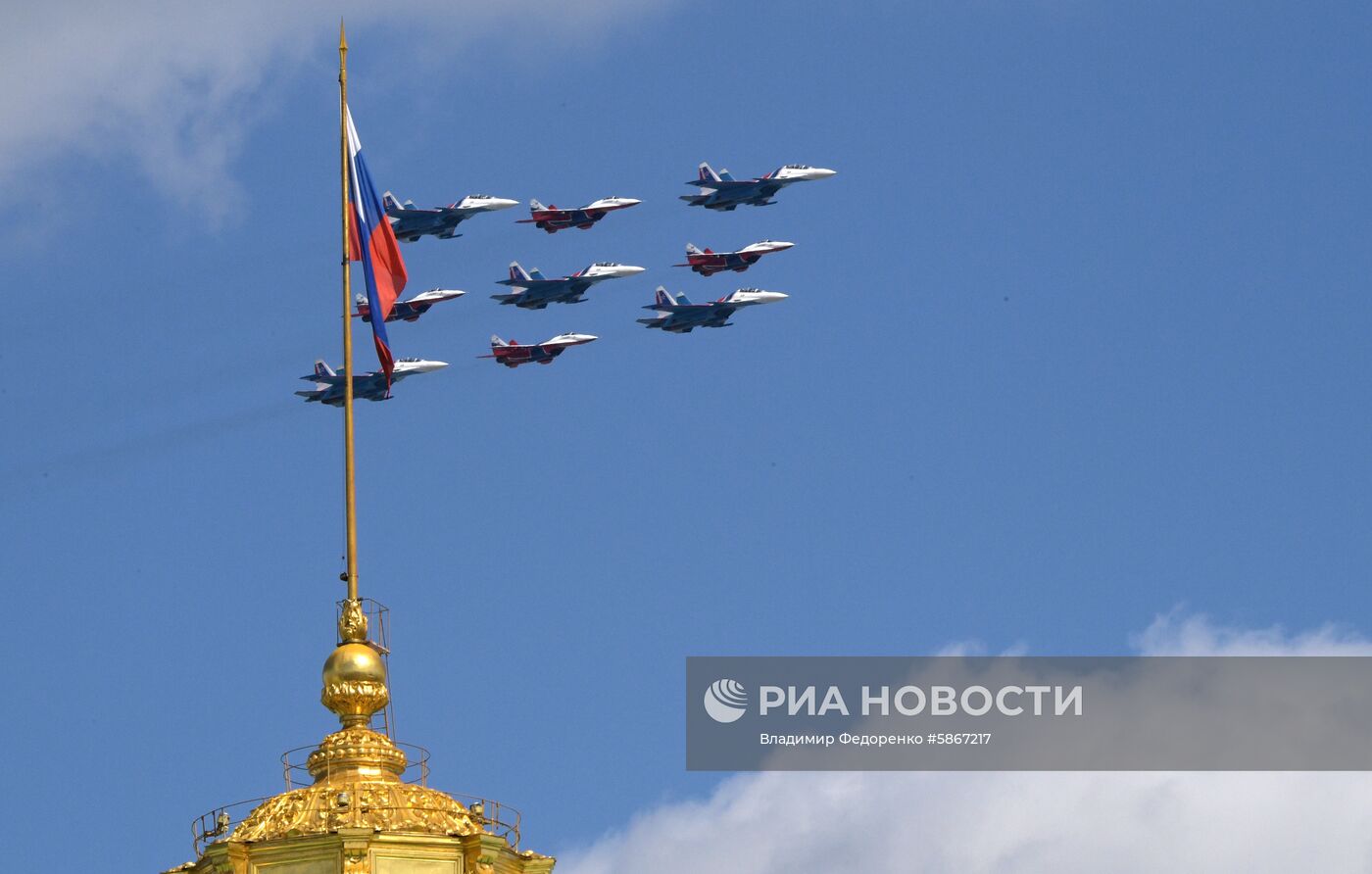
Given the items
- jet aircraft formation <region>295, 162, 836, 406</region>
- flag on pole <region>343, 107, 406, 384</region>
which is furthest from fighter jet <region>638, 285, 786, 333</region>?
flag on pole <region>343, 107, 406, 384</region>

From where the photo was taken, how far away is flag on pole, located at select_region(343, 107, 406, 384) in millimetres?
48531

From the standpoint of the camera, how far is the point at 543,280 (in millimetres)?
189000

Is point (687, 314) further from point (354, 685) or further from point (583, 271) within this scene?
point (354, 685)

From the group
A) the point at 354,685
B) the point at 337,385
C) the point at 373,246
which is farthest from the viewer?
the point at 337,385

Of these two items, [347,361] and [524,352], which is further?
[524,352]

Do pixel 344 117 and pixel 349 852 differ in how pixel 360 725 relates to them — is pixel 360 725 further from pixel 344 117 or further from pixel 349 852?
pixel 344 117

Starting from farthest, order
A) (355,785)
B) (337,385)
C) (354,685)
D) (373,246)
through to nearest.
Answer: (337,385) → (373,246) → (354,685) → (355,785)

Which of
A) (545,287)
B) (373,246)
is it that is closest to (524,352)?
(545,287)

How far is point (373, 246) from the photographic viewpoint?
49.2 m

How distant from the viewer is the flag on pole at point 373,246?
159 ft

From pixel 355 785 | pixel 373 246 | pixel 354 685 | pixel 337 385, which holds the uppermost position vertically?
pixel 337 385

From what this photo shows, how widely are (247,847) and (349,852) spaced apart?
164 cm

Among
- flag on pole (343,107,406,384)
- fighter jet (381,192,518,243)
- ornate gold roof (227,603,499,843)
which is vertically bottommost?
ornate gold roof (227,603,499,843)

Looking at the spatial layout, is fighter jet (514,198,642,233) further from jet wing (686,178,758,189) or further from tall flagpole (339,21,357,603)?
tall flagpole (339,21,357,603)
